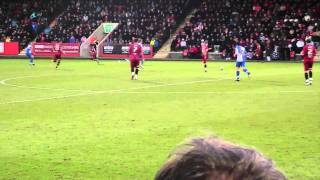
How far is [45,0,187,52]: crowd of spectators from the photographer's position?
5512 centimetres

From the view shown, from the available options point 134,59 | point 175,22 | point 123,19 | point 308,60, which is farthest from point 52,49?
point 308,60

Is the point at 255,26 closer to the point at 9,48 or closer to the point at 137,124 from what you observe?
the point at 9,48

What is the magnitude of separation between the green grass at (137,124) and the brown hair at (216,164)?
125cm

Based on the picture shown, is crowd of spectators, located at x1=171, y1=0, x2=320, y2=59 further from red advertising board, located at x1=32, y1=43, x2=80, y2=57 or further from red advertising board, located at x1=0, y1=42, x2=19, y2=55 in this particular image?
red advertising board, located at x1=0, y1=42, x2=19, y2=55

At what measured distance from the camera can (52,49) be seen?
5447cm

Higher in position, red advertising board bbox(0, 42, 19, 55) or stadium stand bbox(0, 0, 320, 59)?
stadium stand bbox(0, 0, 320, 59)

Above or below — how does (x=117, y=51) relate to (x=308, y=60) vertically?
above

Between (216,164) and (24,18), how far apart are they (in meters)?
61.4

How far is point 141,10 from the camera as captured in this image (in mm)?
57969

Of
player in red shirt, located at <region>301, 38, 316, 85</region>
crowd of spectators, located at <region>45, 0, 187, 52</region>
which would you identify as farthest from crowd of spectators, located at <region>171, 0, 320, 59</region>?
player in red shirt, located at <region>301, 38, 316, 85</region>

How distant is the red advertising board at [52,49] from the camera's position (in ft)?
177

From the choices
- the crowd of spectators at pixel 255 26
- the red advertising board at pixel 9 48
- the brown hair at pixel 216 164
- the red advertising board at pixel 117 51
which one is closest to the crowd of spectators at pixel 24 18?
the red advertising board at pixel 9 48

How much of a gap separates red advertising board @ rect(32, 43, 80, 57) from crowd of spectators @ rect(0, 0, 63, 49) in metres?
3.00

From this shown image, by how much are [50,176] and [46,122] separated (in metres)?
5.79
